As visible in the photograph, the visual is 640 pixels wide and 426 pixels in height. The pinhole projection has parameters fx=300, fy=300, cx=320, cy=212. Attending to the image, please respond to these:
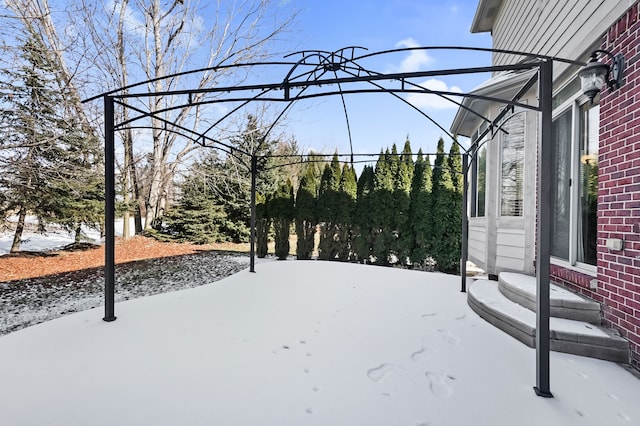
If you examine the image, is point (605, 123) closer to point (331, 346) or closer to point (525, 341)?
point (525, 341)

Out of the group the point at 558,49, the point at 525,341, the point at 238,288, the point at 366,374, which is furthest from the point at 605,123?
the point at 238,288

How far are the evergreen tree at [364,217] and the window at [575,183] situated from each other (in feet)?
13.1

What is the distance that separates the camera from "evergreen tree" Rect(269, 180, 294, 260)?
8.10 metres

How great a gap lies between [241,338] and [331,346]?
79 cm

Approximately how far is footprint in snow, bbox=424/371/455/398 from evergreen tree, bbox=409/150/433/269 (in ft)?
15.3

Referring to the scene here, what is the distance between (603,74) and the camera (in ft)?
7.94

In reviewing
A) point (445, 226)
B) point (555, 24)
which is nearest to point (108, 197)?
point (555, 24)

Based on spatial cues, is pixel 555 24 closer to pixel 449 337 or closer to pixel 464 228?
pixel 464 228

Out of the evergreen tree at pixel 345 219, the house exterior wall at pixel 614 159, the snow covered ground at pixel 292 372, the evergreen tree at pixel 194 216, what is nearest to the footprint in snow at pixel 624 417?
the snow covered ground at pixel 292 372

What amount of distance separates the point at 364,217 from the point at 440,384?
5.34 metres

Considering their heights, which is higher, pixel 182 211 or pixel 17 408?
pixel 182 211

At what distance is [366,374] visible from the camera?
2059 mm

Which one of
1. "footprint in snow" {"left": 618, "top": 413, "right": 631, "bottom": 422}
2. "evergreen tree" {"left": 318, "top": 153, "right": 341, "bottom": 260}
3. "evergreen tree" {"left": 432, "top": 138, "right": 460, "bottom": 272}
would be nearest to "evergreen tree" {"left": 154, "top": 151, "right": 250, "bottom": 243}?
"evergreen tree" {"left": 318, "top": 153, "right": 341, "bottom": 260}

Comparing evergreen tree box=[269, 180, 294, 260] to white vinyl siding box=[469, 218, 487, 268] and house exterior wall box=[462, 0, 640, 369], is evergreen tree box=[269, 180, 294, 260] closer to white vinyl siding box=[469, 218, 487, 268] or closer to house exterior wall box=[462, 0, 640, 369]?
white vinyl siding box=[469, 218, 487, 268]
